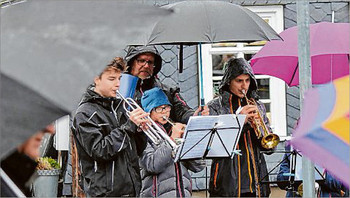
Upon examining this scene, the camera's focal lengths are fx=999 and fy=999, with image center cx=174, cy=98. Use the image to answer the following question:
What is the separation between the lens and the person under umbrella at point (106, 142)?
22.4ft

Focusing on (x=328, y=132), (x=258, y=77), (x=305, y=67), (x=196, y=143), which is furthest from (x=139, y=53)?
(x=258, y=77)

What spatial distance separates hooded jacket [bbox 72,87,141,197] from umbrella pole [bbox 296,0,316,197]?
1.18m

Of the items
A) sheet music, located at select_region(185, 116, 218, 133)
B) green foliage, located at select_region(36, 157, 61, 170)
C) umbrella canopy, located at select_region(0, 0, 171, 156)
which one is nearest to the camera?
umbrella canopy, located at select_region(0, 0, 171, 156)

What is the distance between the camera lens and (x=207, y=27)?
8.04 metres

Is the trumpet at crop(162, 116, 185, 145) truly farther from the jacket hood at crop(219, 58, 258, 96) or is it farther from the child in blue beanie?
the jacket hood at crop(219, 58, 258, 96)

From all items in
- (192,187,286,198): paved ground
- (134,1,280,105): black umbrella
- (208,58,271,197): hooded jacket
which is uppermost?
(134,1,280,105): black umbrella

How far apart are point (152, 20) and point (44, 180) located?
273 inches

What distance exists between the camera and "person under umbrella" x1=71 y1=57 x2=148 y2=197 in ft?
22.4

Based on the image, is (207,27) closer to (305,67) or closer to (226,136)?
(226,136)

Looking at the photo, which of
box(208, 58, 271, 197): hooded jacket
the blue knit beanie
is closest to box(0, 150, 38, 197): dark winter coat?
the blue knit beanie

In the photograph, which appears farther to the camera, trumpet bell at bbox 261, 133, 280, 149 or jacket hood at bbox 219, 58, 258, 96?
jacket hood at bbox 219, 58, 258, 96

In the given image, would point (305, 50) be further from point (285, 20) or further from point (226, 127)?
point (285, 20)

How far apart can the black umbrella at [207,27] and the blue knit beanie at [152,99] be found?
1.65 ft

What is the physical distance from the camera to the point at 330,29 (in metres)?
8.78
